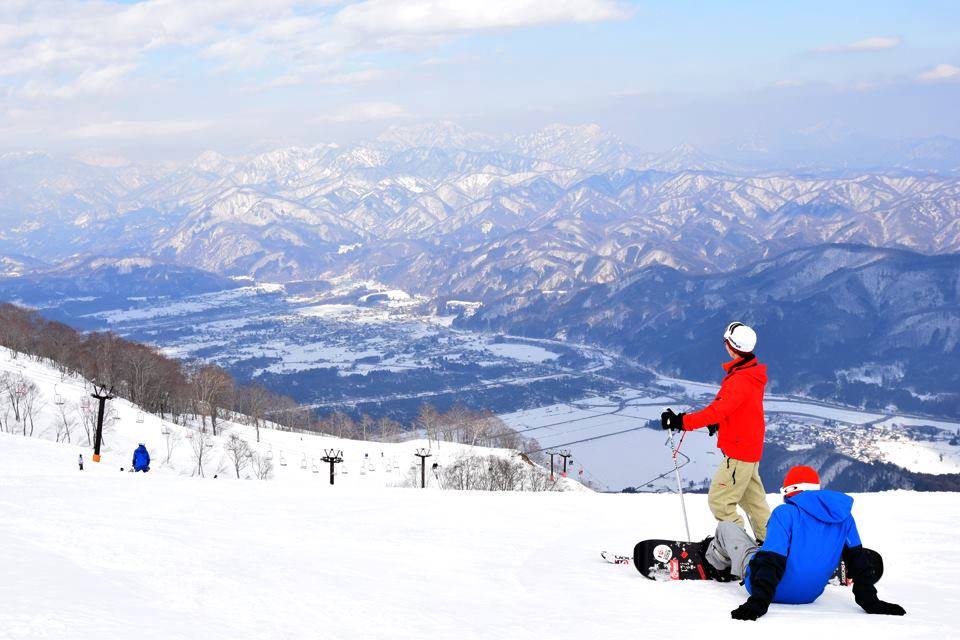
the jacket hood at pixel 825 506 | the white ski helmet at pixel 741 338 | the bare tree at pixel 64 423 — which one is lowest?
the bare tree at pixel 64 423

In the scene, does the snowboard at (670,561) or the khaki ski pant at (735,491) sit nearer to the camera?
the snowboard at (670,561)

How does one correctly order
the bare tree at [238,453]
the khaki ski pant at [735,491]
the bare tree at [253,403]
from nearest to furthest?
the khaki ski pant at [735,491], the bare tree at [238,453], the bare tree at [253,403]

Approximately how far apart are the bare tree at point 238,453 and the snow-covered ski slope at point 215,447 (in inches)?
19.0

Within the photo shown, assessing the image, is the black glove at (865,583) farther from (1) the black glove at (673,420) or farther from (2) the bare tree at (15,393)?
(2) the bare tree at (15,393)

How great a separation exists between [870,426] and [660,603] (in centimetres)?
21580

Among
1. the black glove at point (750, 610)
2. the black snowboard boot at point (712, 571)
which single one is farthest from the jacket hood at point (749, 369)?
the black glove at point (750, 610)

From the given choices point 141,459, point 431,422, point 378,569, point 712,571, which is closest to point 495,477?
point 141,459

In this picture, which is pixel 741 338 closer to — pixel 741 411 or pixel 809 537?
pixel 741 411

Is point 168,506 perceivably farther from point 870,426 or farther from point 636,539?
point 870,426

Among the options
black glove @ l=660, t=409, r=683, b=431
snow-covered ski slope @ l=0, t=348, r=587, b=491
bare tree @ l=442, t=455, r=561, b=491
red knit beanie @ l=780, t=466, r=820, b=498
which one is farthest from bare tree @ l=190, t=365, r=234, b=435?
red knit beanie @ l=780, t=466, r=820, b=498

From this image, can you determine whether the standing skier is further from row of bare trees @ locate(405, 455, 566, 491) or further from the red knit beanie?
row of bare trees @ locate(405, 455, 566, 491)

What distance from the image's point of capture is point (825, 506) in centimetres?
671

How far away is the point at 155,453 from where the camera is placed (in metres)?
59.0

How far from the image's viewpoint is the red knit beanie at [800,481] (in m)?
6.78
